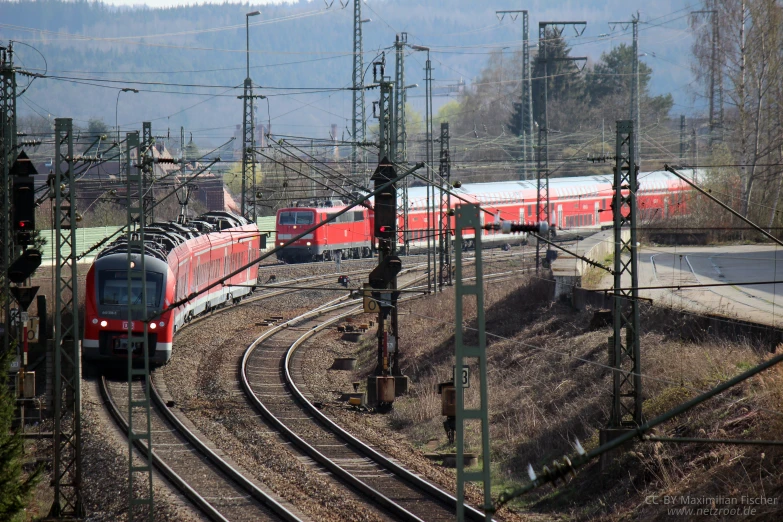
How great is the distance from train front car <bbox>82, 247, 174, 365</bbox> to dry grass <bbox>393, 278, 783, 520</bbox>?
5744mm

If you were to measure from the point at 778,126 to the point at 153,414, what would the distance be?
88.6 ft

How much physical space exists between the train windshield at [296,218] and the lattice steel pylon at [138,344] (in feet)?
69.8

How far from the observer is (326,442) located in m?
17.8

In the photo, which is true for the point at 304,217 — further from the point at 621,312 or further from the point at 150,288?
the point at 621,312

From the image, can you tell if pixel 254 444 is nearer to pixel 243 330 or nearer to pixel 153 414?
pixel 153 414

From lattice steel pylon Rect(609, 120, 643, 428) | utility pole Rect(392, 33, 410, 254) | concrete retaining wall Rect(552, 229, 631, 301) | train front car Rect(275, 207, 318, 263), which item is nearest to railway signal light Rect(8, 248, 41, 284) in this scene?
lattice steel pylon Rect(609, 120, 643, 428)

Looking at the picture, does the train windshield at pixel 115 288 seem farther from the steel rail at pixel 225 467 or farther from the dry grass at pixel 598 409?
the dry grass at pixel 598 409

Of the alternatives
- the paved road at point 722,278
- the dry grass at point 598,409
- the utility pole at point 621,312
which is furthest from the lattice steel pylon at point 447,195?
the utility pole at point 621,312

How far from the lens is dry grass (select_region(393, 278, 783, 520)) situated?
44.2 feet

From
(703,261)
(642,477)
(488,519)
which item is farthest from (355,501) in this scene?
(703,261)

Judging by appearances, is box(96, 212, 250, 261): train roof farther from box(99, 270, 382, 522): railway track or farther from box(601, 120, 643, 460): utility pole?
box(601, 120, 643, 460): utility pole

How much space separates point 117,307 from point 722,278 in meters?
15.8

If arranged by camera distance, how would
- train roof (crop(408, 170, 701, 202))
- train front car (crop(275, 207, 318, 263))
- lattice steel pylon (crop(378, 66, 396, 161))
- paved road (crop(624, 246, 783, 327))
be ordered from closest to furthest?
lattice steel pylon (crop(378, 66, 396, 161)) → paved road (crop(624, 246, 783, 327)) → train front car (crop(275, 207, 318, 263)) → train roof (crop(408, 170, 701, 202))

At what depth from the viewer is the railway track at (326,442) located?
14047 mm
